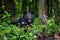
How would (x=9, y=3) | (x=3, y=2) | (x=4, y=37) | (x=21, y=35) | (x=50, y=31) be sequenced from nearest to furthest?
(x=4, y=37) → (x=21, y=35) → (x=50, y=31) → (x=9, y=3) → (x=3, y=2)

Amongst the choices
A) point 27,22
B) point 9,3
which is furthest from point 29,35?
point 9,3

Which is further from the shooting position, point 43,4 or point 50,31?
point 43,4

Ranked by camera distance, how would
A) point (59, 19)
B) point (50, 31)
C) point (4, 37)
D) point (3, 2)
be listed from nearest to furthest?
1. point (4, 37)
2. point (50, 31)
3. point (59, 19)
4. point (3, 2)

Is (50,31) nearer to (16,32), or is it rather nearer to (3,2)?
(16,32)

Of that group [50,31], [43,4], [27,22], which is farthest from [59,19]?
[50,31]

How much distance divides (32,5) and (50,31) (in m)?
10.7

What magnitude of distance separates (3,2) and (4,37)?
12.5m

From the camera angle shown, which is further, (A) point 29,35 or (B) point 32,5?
(B) point 32,5

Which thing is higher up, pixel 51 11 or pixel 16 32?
pixel 16 32

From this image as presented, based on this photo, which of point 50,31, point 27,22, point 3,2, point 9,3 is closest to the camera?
point 50,31

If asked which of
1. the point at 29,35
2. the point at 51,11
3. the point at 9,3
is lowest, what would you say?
the point at 51,11

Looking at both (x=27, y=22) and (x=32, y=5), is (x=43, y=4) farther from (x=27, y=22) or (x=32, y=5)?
(x=32, y=5)

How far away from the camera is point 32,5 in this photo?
19266mm

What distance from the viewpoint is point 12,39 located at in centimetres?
621
